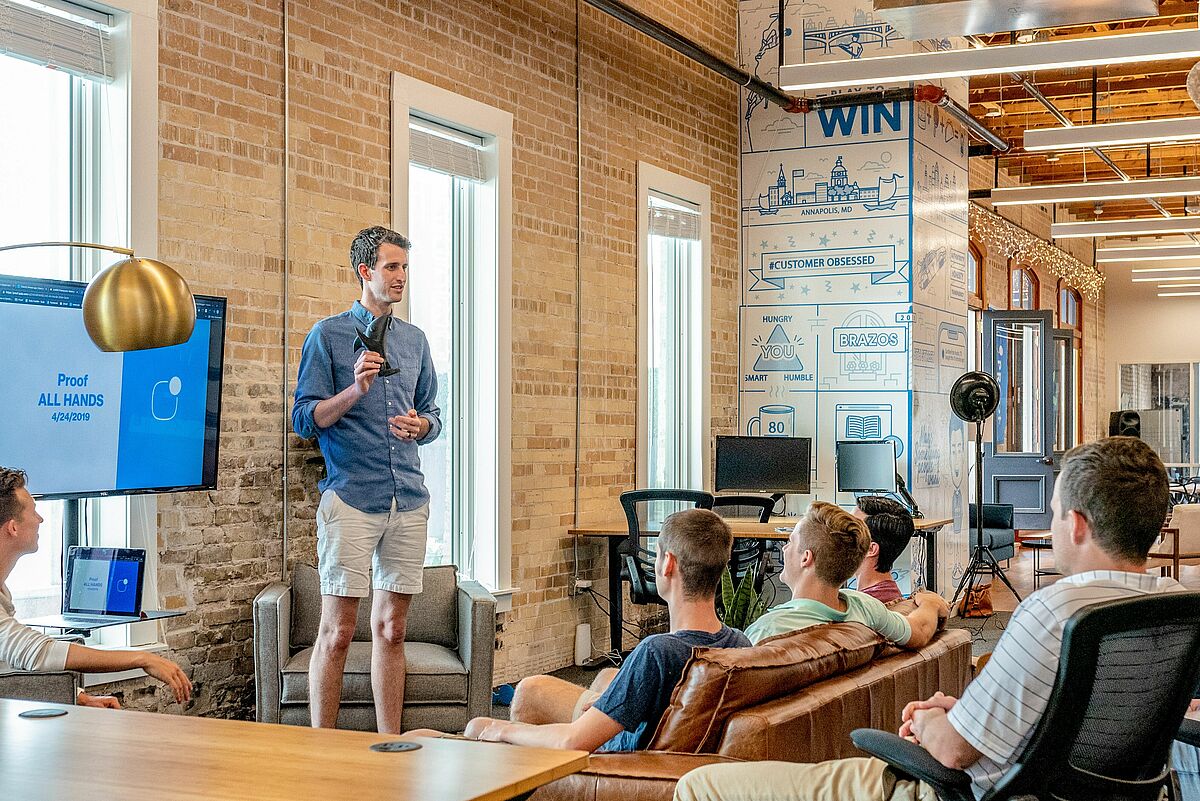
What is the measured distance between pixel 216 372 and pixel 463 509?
245 cm

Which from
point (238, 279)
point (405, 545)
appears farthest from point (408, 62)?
point (405, 545)


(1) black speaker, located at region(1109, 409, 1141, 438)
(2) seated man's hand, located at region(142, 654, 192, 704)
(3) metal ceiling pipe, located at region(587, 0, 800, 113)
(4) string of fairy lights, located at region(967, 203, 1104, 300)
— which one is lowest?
(2) seated man's hand, located at region(142, 654, 192, 704)

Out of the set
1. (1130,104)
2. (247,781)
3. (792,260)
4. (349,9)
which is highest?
(1130,104)

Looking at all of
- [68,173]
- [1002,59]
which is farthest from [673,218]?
[68,173]

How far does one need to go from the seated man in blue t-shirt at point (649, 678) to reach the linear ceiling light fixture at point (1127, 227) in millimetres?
11461

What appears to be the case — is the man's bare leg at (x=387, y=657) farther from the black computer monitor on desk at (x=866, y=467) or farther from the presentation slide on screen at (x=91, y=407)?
the black computer monitor on desk at (x=866, y=467)

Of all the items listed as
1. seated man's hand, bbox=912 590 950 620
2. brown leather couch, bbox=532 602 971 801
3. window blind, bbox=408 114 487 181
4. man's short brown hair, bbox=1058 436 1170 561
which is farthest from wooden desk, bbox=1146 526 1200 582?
man's short brown hair, bbox=1058 436 1170 561

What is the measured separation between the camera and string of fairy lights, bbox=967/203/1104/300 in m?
15.8

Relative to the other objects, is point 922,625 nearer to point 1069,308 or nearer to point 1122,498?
point 1122,498

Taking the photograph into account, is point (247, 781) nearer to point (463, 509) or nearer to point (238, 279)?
point (238, 279)

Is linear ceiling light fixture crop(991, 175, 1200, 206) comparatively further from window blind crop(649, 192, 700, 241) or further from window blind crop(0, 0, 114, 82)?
window blind crop(0, 0, 114, 82)

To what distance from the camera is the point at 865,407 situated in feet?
32.3

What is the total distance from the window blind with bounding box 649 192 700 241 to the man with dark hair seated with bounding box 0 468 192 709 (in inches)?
238

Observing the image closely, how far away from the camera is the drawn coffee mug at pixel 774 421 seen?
10055 mm
